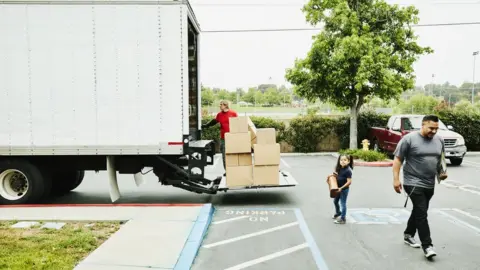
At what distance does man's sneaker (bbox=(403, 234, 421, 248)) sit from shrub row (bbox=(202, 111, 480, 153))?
1504cm

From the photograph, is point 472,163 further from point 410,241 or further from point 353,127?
point 410,241

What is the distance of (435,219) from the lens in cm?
779

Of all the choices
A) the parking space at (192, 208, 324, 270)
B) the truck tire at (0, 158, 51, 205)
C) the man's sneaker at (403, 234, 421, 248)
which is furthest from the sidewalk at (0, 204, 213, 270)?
the man's sneaker at (403, 234, 421, 248)

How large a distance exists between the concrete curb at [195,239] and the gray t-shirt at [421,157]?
304cm

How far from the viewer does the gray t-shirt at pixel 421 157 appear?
5.77 metres

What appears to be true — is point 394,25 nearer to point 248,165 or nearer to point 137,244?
point 248,165

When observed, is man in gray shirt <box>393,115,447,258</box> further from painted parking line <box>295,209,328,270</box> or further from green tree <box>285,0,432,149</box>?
green tree <box>285,0,432,149</box>

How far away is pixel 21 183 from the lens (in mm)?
9062

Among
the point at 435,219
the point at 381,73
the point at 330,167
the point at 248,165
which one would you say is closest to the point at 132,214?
the point at 248,165

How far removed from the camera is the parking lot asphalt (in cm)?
555

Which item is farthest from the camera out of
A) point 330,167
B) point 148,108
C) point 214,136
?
point 214,136

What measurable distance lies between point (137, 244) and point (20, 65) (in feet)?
15.2

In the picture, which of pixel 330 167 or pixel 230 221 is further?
pixel 330 167

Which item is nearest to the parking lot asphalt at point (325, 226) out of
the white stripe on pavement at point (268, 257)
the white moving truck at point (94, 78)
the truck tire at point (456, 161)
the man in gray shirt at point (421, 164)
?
the white stripe on pavement at point (268, 257)
